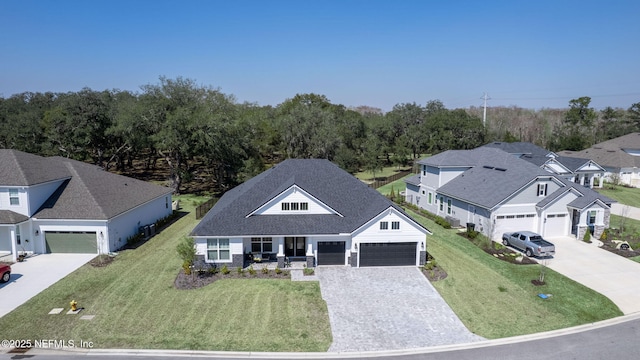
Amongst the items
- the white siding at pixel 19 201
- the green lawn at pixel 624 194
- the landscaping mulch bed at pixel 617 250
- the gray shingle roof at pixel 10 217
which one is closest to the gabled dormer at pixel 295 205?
the gray shingle roof at pixel 10 217

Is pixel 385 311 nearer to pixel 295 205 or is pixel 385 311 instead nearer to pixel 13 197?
pixel 295 205

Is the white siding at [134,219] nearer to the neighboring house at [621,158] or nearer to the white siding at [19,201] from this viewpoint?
the white siding at [19,201]

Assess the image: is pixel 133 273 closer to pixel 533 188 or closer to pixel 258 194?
pixel 258 194

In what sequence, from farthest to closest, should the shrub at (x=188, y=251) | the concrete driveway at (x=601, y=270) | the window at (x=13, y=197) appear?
1. the window at (x=13, y=197)
2. the shrub at (x=188, y=251)
3. the concrete driveway at (x=601, y=270)

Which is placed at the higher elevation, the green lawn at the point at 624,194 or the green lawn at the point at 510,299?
the green lawn at the point at 624,194

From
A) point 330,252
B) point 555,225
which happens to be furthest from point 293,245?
point 555,225

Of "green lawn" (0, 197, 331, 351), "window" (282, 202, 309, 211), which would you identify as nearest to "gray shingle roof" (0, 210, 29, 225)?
"green lawn" (0, 197, 331, 351)
